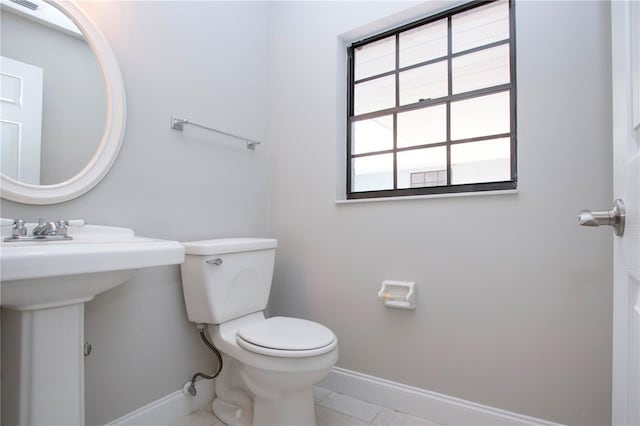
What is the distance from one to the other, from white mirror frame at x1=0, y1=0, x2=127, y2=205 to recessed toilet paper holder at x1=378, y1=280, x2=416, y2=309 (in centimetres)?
131

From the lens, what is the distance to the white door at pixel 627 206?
47 centimetres

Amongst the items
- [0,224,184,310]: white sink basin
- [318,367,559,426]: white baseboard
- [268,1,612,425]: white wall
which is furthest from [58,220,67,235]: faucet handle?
[318,367,559,426]: white baseboard

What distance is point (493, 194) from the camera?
1354 millimetres

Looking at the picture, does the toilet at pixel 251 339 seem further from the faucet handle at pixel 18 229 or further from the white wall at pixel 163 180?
the faucet handle at pixel 18 229

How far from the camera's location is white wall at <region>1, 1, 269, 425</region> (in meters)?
1.26

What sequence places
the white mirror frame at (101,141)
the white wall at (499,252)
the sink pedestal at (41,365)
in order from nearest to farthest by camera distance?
the sink pedestal at (41,365) → the white mirror frame at (101,141) → the white wall at (499,252)

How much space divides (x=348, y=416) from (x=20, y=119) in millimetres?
1775

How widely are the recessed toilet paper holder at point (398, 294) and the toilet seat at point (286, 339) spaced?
35 cm

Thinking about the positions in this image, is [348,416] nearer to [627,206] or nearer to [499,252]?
[499,252]

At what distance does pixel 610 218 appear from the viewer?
1.69 feet

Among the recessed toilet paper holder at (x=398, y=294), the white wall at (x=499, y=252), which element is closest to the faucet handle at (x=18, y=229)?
the white wall at (x=499, y=252)

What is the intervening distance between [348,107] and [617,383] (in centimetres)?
165

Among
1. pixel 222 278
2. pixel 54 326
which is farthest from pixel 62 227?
pixel 222 278

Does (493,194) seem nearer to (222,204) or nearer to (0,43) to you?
(222,204)
